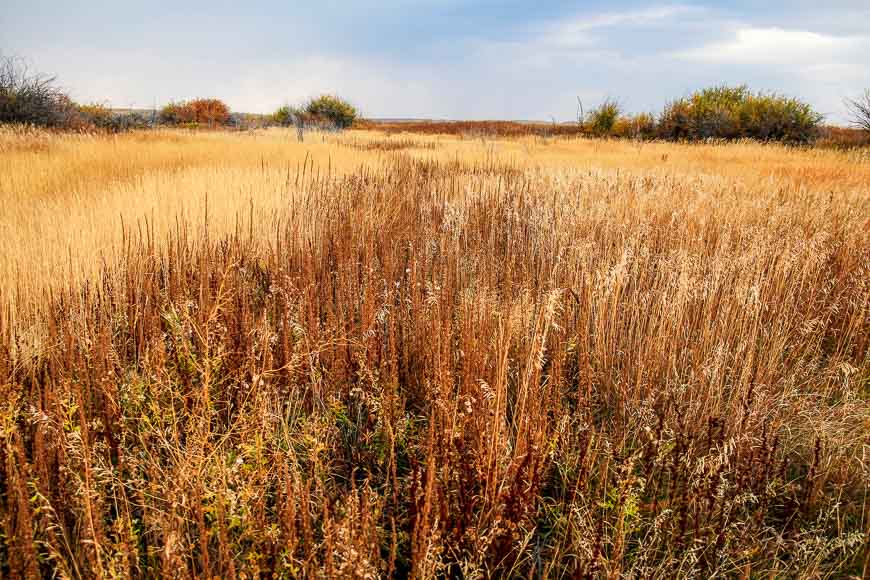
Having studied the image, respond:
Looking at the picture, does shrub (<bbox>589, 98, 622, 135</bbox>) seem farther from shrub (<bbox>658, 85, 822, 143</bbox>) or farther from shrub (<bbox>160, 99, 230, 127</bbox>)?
shrub (<bbox>160, 99, 230, 127</bbox>)

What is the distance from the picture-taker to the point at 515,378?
259 cm

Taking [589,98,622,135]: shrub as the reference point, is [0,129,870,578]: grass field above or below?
below

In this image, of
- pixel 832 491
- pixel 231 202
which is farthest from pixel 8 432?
pixel 231 202

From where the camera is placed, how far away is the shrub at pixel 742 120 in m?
24.5

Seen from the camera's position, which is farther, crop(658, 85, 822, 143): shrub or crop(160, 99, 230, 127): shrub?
crop(160, 99, 230, 127): shrub

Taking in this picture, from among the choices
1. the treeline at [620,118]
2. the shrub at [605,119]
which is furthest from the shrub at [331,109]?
the shrub at [605,119]

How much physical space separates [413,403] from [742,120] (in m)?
30.8

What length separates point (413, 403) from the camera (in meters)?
2.39

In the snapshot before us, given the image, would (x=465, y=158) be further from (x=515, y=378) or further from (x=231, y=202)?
(x=515, y=378)

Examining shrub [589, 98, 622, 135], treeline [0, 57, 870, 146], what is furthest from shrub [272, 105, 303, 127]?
shrub [589, 98, 622, 135]

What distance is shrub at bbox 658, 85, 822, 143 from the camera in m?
24.5

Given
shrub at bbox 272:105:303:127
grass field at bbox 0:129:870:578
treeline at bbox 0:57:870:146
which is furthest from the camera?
shrub at bbox 272:105:303:127

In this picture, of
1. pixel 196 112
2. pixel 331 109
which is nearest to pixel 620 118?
pixel 331 109

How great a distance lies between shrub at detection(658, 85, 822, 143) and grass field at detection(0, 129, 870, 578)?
24.7 metres
